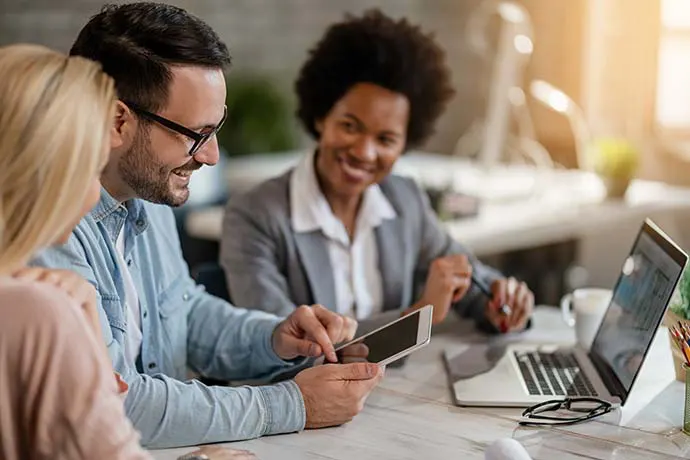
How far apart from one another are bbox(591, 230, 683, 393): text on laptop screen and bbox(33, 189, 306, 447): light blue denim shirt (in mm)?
568

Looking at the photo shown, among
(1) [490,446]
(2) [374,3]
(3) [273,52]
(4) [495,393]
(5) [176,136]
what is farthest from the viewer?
(2) [374,3]

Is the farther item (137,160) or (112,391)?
(137,160)

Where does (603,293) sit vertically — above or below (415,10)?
below

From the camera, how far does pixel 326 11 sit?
14.5 ft

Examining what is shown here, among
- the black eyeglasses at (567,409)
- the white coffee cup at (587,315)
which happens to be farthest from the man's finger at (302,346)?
the white coffee cup at (587,315)

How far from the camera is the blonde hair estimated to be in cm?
114

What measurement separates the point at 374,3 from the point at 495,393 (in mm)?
3127

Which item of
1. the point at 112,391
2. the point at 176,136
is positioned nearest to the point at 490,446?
the point at 112,391

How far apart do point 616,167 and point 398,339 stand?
183 cm

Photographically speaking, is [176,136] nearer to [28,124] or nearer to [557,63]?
[28,124]

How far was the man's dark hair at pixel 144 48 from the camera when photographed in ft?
5.09

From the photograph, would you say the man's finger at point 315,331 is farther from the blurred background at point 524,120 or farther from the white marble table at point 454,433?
the blurred background at point 524,120

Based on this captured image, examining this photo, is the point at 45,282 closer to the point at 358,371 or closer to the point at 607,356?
the point at 358,371

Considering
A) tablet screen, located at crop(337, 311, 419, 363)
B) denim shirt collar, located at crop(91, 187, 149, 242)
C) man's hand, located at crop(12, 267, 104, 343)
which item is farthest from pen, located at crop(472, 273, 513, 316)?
man's hand, located at crop(12, 267, 104, 343)
